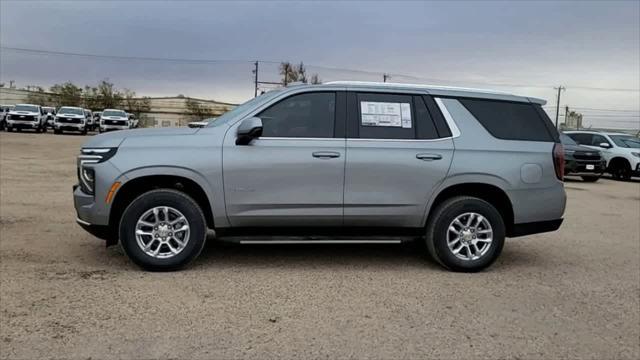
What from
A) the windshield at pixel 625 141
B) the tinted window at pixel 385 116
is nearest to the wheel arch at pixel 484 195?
the tinted window at pixel 385 116

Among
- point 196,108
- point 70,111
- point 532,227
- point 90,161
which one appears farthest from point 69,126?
point 196,108

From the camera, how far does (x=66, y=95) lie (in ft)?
236

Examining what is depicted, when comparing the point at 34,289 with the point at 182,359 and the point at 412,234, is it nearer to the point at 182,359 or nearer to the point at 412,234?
the point at 182,359

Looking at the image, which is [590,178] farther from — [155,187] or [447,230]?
[155,187]

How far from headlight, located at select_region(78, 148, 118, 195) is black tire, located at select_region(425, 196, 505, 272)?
130 inches

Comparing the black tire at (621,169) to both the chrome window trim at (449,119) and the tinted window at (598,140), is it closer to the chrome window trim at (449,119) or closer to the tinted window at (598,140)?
the tinted window at (598,140)

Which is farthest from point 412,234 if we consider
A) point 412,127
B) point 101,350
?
point 101,350

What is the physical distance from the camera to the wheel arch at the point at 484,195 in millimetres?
6109

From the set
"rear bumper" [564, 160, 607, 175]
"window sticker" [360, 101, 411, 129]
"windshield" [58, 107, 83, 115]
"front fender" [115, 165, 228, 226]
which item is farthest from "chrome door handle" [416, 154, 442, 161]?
"windshield" [58, 107, 83, 115]

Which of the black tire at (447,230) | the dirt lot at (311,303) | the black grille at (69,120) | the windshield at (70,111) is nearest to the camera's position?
the dirt lot at (311,303)

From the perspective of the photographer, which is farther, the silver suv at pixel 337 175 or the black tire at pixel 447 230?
the black tire at pixel 447 230

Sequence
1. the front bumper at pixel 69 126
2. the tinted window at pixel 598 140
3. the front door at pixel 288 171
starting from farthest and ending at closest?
the front bumper at pixel 69 126 < the tinted window at pixel 598 140 < the front door at pixel 288 171

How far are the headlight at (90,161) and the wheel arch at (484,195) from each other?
3.28m

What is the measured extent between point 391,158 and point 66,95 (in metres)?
74.0
